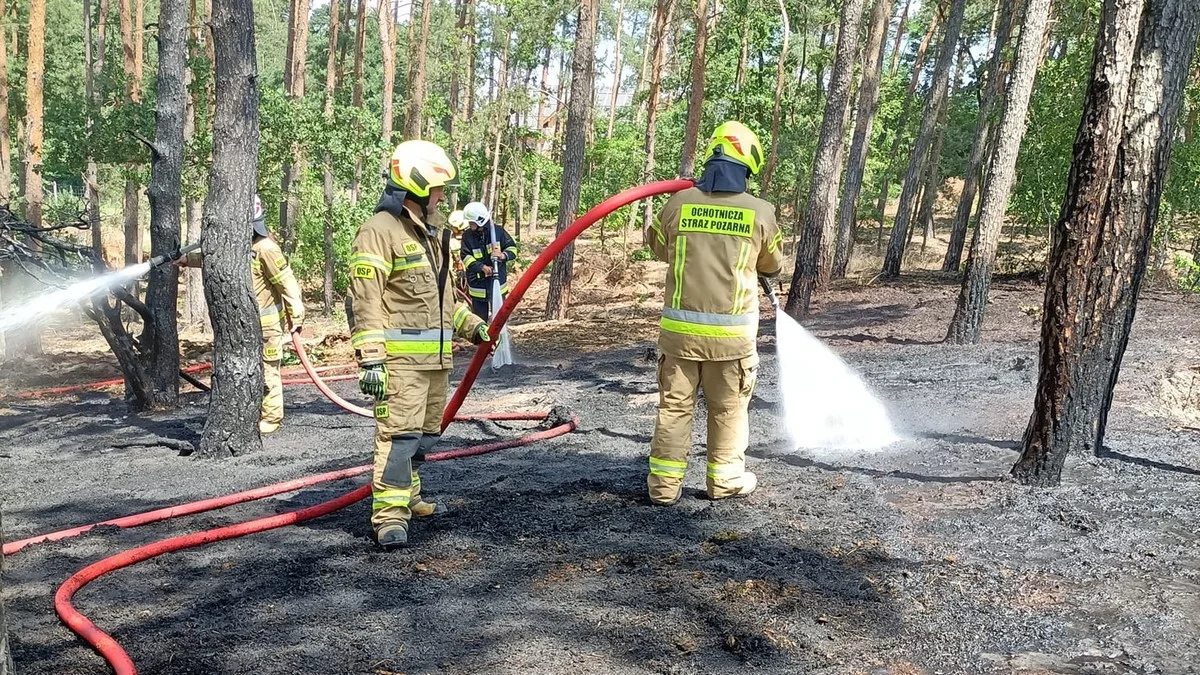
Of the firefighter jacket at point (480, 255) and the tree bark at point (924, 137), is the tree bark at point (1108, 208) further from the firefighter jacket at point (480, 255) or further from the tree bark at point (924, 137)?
the tree bark at point (924, 137)

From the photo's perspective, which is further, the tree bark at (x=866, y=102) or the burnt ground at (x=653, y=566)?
the tree bark at (x=866, y=102)

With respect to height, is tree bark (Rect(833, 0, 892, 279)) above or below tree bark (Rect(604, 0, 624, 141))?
below

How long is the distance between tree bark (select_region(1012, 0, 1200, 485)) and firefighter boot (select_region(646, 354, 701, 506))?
206 cm

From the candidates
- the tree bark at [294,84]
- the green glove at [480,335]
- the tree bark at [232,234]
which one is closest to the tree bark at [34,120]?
the tree bark at [294,84]

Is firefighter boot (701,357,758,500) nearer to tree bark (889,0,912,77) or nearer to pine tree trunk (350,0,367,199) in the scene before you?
pine tree trunk (350,0,367,199)

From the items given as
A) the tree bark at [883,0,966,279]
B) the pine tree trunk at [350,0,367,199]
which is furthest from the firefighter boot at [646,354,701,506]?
the pine tree trunk at [350,0,367,199]

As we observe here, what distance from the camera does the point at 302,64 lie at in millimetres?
20297

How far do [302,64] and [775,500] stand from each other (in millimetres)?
18753

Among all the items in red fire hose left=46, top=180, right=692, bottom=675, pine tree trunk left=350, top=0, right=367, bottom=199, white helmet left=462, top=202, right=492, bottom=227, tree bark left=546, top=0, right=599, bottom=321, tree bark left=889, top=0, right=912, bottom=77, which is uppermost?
tree bark left=889, top=0, right=912, bottom=77

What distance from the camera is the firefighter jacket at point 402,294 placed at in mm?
4461

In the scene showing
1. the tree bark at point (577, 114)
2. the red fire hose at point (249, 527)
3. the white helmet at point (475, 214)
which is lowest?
the red fire hose at point (249, 527)

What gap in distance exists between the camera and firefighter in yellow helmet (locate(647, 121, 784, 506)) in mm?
4844

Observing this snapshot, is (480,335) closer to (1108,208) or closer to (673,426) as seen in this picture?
(673,426)

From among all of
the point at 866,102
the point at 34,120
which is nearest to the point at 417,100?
the point at 34,120
